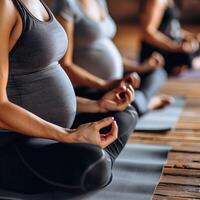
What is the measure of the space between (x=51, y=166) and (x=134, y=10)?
4.89m

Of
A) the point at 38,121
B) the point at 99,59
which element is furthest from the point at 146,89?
the point at 38,121

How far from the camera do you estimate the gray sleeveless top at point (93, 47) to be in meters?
2.20

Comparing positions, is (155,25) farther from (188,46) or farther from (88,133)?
(88,133)

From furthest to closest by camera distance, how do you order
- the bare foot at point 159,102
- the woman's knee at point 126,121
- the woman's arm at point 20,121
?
the bare foot at point 159,102
the woman's knee at point 126,121
the woman's arm at point 20,121

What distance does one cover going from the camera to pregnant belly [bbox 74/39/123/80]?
2.29 meters

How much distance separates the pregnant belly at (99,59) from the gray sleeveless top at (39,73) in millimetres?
779

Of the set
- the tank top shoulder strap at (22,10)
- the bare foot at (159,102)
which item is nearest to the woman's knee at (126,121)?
the tank top shoulder strap at (22,10)

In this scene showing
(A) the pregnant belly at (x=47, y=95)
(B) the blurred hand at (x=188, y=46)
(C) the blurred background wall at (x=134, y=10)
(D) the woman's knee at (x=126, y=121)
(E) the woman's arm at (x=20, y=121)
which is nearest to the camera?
(E) the woman's arm at (x=20, y=121)

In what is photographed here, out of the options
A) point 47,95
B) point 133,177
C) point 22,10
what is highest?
point 22,10

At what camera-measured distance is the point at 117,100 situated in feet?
5.70

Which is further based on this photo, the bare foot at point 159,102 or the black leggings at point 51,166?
the bare foot at point 159,102

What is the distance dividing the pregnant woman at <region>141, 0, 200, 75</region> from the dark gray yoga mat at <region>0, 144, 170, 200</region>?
120 centimetres

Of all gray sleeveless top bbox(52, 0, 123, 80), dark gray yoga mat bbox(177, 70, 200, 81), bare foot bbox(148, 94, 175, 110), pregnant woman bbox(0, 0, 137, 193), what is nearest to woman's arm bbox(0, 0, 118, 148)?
pregnant woman bbox(0, 0, 137, 193)

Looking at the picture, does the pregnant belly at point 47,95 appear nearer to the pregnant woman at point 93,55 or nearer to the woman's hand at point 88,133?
the woman's hand at point 88,133
